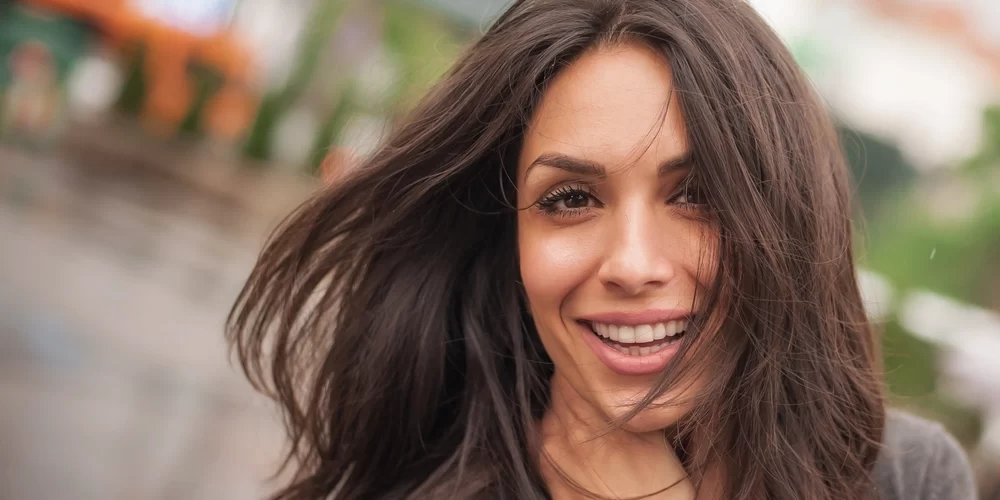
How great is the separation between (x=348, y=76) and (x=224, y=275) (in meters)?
5.73

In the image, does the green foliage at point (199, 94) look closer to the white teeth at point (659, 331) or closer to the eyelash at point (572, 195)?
the eyelash at point (572, 195)

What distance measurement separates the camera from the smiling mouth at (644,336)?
1.41m

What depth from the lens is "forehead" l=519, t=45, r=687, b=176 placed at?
1365mm

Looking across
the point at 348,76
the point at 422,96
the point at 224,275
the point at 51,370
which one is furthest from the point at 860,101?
the point at 422,96

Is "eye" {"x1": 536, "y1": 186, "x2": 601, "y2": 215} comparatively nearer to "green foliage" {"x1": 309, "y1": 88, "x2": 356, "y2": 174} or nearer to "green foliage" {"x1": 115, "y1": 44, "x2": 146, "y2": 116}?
"green foliage" {"x1": 309, "y1": 88, "x2": 356, "y2": 174}

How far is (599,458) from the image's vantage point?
1.54 metres

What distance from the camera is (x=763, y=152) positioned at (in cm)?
143

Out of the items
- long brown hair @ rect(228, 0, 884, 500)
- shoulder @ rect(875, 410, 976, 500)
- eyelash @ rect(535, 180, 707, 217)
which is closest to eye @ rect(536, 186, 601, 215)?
eyelash @ rect(535, 180, 707, 217)

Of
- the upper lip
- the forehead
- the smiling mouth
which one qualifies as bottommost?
the smiling mouth

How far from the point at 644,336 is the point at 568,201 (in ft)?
0.85

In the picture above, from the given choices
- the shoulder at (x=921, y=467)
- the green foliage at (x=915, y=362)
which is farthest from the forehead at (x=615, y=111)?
the green foliage at (x=915, y=362)

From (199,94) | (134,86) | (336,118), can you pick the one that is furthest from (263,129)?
(134,86)

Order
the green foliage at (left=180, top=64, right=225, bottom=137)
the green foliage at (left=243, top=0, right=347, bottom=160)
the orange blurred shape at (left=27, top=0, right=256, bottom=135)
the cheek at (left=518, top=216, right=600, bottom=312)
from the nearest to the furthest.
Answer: the cheek at (left=518, top=216, right=600, bottom=312)
the green foliage at (left=243, top=0, right=347, bottom=160)
the green foliage at (left=180, top=64, right=225, bottom=137)
the orange blurred shape at (left=27, top=0, right=256, bottom=135)

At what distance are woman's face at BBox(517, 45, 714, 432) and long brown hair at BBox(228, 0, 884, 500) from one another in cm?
4
